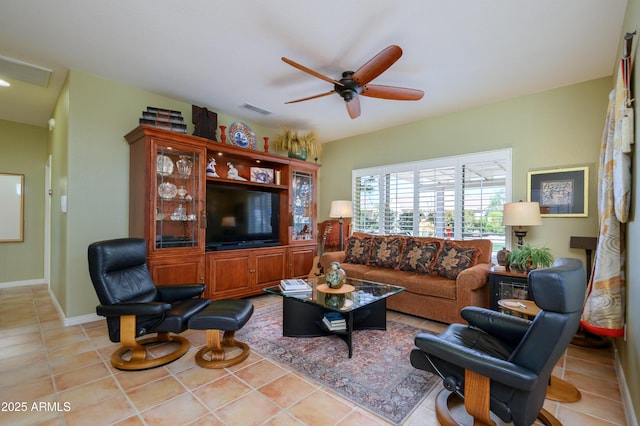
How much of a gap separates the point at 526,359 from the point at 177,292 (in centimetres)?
284

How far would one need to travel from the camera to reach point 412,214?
4.65 metres

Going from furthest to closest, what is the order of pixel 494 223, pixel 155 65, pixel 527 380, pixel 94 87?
pixel 494 223, pixel 94 87, pixel 155 65, pixel 527 380

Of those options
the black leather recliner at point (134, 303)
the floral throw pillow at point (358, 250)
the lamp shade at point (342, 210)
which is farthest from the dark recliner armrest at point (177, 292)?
the lamp shade at point (342, 210)

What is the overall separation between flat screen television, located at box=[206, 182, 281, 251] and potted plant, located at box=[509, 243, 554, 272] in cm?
323

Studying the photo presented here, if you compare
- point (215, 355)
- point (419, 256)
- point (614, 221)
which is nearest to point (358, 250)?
point (419, 256)

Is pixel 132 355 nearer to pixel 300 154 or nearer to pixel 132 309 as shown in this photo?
pixel 132 309

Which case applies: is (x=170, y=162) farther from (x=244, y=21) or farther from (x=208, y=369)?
(x=208, y=369)

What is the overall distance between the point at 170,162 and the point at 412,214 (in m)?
3.58

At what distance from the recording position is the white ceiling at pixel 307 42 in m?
2.18

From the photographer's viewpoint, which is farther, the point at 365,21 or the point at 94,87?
the point at 94,87

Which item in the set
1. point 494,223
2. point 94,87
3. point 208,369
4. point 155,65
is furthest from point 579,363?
point 94,87

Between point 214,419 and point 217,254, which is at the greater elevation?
point 217,254

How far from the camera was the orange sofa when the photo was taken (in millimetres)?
3141

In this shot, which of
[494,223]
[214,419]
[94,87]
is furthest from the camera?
[494,223]
